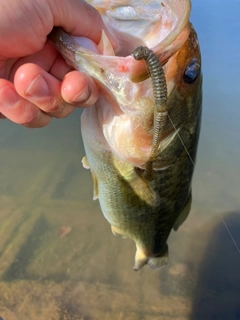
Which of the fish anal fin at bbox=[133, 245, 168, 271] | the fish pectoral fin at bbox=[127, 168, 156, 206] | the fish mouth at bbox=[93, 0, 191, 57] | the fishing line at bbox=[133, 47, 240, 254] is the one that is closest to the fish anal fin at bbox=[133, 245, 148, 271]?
the fish anal fin at bbox=[133, 245, 168, 271]

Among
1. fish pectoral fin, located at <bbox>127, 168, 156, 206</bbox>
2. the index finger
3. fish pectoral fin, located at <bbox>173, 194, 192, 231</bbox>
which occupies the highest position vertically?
the index finger

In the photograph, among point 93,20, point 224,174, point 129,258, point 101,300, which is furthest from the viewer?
point 224,174

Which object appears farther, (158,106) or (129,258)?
(129,258)

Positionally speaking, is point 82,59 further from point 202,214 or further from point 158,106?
point 202,214

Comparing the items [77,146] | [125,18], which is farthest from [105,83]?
[77,146]

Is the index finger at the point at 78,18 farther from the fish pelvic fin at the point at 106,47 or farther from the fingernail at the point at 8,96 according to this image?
the fingernail at the point at 8,96

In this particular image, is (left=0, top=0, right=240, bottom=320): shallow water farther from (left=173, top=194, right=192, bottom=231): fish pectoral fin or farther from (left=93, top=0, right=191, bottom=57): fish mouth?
(left=93, top=0, right=191, bottom=57): fish mouth

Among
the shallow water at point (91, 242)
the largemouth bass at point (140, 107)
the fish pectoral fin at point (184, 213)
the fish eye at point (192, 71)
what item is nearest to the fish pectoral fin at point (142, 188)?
the largemouth bass at point (140, 107)
